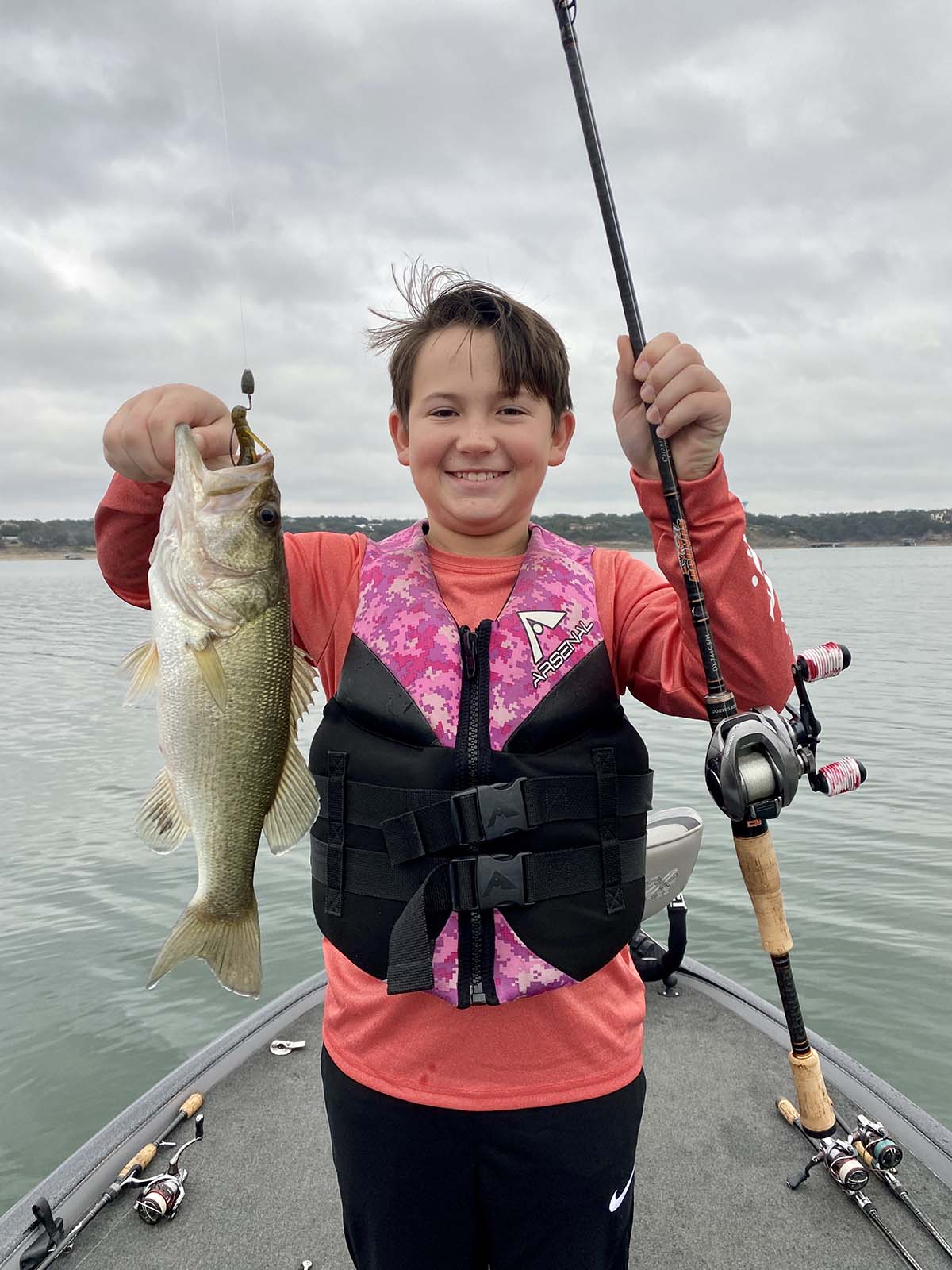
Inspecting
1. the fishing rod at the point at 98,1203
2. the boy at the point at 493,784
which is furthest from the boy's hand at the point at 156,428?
the fishing rod at the point at 98,1203

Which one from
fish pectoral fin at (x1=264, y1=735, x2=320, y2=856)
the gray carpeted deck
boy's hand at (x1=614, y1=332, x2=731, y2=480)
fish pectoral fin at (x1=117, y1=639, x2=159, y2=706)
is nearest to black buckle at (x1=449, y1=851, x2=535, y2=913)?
fish pectoral fin at (x1=264, y1=735, x2=320, y2=856)

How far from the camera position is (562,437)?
2373mm

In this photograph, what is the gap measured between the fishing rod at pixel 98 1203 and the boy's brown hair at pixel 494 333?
282cm

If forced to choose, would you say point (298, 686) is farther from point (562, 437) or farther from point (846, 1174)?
point (846, 1174)

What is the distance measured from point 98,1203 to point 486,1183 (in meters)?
1.88

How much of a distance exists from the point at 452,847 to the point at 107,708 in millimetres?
16322

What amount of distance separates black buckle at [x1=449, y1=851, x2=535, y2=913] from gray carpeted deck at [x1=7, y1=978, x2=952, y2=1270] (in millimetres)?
1837

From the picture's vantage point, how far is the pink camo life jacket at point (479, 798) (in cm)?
196

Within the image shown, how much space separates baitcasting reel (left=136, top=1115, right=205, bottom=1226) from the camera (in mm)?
2996

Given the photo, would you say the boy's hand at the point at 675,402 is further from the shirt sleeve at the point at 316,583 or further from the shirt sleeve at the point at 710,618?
the shirt sleeve at the point at 316,583

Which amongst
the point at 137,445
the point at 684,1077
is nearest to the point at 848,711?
the point at 684,1077

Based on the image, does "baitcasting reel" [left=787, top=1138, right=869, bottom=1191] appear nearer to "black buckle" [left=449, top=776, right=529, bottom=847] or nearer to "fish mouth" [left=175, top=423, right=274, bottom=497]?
"black buckle" [left=449, top=776, right=529, bottom=847]

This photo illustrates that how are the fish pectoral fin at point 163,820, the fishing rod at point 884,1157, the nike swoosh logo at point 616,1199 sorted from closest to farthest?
the nike swoosh logo at point 616,1199, the fish pectoral fin at point 163,820, the fishing rod at point 884,1157

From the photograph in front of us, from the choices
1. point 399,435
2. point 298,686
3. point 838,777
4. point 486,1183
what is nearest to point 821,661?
point 838,777
